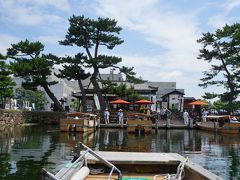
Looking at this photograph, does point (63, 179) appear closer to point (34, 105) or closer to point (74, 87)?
point (34, 105)

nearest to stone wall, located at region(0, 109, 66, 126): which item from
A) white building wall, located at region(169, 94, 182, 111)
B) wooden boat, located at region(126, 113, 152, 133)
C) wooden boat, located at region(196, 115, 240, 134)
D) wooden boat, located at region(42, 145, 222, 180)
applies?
wooden boat, located at region(126, 113, 152, 133)

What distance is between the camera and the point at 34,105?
51000 mm

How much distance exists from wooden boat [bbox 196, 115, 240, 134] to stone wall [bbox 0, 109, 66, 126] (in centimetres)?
1424

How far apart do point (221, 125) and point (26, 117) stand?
1802 centimetres

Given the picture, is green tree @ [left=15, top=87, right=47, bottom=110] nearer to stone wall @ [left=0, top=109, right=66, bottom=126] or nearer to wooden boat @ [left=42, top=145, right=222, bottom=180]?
stone wall @ [left=0, top=109, right=66, bottom=126]

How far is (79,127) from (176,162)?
1905 centimetres

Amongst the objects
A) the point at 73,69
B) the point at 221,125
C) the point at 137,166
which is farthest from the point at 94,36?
the point at 137,166

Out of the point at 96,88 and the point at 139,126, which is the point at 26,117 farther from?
the point at 139,126

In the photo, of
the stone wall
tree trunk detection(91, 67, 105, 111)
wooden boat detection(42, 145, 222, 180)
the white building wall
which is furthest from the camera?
the white building wall

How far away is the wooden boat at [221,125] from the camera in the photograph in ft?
94.6

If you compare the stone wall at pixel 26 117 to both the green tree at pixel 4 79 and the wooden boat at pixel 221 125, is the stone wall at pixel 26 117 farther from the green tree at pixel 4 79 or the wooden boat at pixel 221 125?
the wooden boat at pixel 221 125

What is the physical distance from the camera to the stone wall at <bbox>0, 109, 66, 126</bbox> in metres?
29.8

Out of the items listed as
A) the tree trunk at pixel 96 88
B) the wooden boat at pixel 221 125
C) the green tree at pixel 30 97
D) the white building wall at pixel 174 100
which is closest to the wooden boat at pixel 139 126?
the wooden boat at pixel 221 125

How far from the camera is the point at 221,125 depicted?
30.7 m
